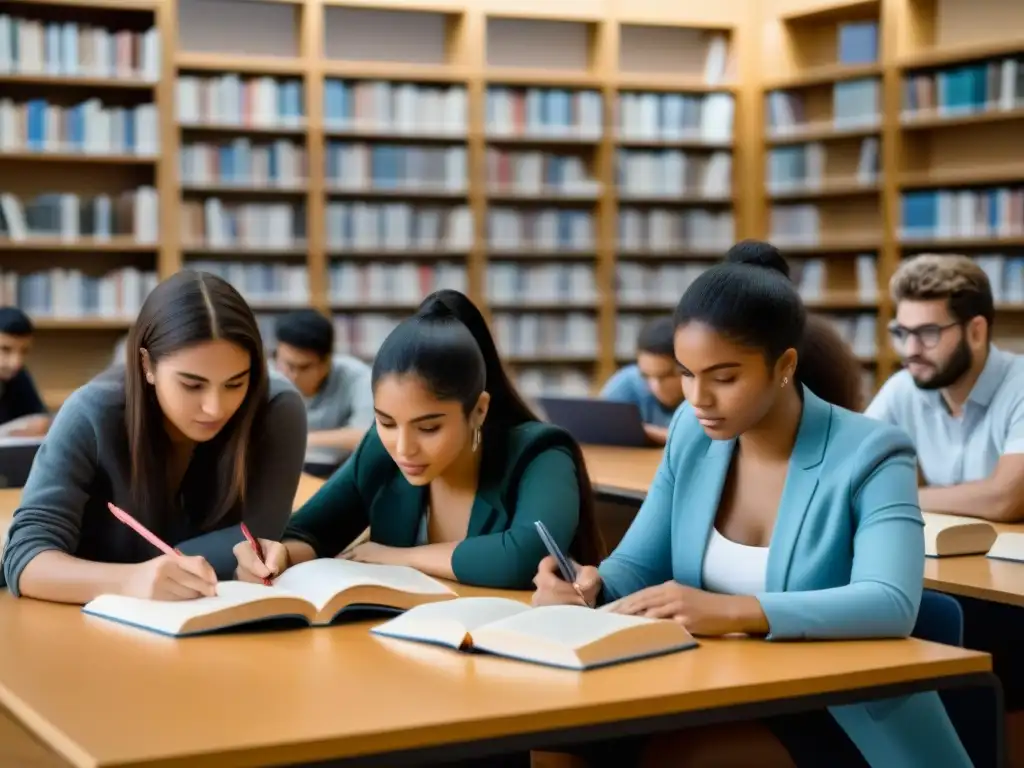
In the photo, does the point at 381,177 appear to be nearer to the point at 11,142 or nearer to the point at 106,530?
the point at 11,142

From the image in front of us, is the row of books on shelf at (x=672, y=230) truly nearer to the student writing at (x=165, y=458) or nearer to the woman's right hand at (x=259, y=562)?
the student writing at (x=165, y=458)

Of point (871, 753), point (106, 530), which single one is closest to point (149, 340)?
point (106, 530)

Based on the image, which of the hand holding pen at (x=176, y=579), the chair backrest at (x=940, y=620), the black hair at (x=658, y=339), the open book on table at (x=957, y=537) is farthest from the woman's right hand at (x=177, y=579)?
the black hair at (x=658, y=339)

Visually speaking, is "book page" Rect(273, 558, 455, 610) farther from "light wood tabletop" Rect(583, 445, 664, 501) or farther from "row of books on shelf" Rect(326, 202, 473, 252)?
"row of books on shelf" Rect(326, 202, 473, 252)

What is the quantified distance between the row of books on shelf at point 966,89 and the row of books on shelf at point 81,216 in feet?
12.4

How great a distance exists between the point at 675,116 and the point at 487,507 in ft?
19.0

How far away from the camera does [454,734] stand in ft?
4.71

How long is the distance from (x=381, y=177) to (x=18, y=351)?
2.45 m

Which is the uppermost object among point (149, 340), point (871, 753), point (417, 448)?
point (149, 340)

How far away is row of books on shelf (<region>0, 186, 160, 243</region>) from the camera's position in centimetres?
691

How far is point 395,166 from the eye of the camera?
7.50 m

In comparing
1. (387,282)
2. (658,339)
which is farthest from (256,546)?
(387,282)

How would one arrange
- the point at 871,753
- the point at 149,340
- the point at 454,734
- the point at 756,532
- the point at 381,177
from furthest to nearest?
the point at 381,177 < the point at 149,340 < the point at 756,532 < the point at 871,753 < the point at 454,734

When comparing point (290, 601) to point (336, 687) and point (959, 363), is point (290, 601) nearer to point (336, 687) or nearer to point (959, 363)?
point (336, 687)
